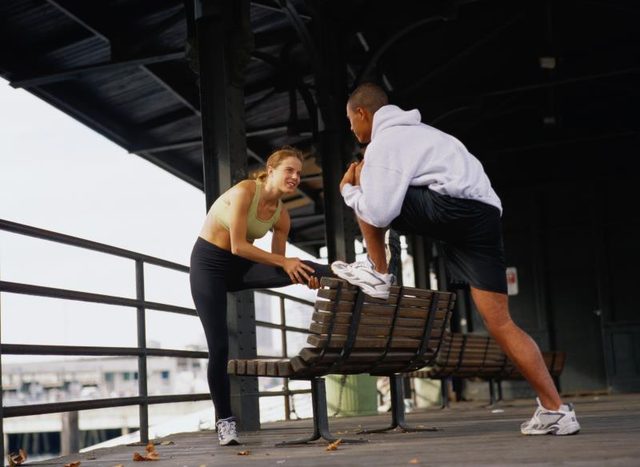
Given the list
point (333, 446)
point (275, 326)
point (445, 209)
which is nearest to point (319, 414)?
point (333, 446)

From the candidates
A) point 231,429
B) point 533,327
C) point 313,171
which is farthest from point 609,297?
point 231,429

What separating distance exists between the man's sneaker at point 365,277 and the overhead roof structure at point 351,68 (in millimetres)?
3420

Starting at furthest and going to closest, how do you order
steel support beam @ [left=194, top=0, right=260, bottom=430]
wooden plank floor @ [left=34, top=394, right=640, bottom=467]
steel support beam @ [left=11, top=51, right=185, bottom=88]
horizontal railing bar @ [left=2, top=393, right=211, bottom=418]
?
steel support beam @ [left=11, top=51, right=185, bottom=88], steel support beam @ [left=194, top=0, right=260, bottom=430], horizontal railing bar @ [left=2, top=393, right=211, bottom=418], wooden plank floor @ [left=34, top=394, right=640, bottom=467]

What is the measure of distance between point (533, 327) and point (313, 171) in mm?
5249

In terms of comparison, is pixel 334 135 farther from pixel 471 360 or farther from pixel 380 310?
pixel 380 310

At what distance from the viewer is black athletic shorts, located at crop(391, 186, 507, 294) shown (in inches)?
160

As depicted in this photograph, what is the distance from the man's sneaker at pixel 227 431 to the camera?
16.3ft

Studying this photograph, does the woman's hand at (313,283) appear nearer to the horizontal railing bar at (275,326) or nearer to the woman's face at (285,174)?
the woman's face at (285,174)

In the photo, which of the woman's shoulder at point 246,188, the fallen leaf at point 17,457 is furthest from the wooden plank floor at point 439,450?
the woman's shoulder at point 246,188

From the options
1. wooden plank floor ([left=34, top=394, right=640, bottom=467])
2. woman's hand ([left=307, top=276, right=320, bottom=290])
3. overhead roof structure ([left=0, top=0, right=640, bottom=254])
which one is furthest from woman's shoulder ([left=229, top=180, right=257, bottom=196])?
overhead roof structure ([left=0, top=0, right=640, bottom=254])

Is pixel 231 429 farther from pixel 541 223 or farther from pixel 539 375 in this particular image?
pixel 541 223

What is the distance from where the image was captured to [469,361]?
962 cm

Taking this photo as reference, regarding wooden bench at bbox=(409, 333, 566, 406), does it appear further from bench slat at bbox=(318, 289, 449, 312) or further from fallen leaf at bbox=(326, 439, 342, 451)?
fallen leaf at bbox=(326, 439, 342, 451)

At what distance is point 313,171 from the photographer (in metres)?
16.9
